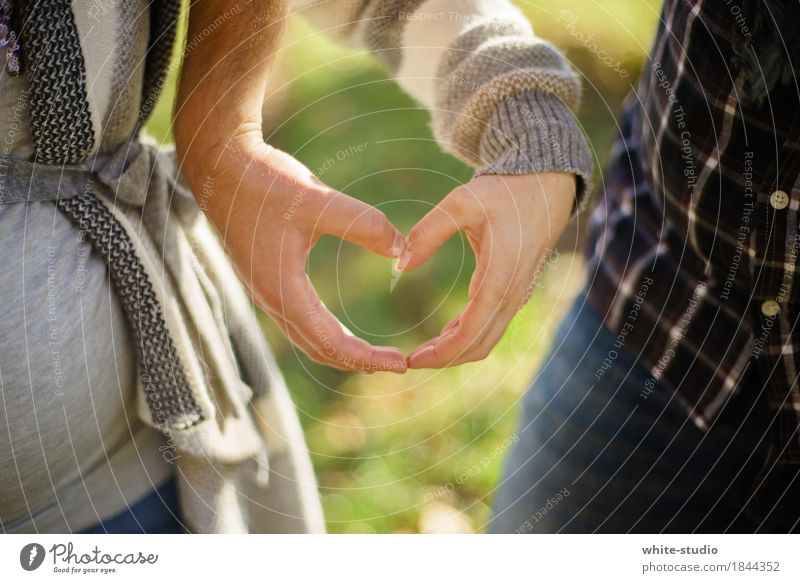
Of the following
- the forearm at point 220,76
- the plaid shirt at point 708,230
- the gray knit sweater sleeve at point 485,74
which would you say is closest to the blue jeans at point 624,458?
the plaid shirt at point 708,230

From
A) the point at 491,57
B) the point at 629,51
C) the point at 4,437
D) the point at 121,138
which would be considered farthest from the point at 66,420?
the point at 629,51

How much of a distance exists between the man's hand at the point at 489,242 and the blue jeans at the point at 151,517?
6.1 inches

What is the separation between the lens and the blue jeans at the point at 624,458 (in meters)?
0.43

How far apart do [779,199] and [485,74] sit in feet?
0.53

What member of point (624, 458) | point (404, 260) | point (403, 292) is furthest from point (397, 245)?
point (403, 292)

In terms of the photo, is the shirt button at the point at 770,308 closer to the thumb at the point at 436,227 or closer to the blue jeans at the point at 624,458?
the blue jeans at the point at 624,458

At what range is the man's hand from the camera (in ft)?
1.11

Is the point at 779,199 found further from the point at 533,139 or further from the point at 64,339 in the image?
the point at 64,339

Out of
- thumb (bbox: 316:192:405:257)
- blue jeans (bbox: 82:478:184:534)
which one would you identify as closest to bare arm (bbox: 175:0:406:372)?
thumb (bbox: 316:192:405:257)

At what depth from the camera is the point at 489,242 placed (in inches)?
13.4

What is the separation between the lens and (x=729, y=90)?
0.37m

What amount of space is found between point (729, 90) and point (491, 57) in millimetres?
124

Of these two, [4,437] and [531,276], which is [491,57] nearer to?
[531,276]

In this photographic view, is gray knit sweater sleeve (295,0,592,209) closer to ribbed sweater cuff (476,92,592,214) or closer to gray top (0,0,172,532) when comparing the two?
ribbed sweater cuff (476,92,592,214)
